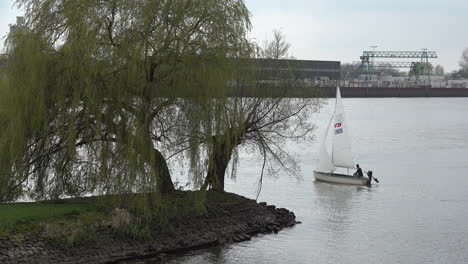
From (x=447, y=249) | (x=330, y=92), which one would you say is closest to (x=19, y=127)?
(x=447, y=249)

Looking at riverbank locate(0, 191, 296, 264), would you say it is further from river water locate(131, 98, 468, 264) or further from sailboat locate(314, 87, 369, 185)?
sailboat locate(314, 87, 369, 185)

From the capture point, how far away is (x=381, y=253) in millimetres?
32656

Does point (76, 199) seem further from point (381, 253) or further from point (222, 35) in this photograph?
point (381, 253)

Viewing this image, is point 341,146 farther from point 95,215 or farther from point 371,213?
point 95,215

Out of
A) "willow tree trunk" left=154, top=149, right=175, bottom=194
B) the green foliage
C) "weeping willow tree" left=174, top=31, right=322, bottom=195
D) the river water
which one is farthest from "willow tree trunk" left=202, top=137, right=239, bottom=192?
the green foliage

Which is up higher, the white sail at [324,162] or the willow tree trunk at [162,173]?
the willow tree trunk at [162,173]

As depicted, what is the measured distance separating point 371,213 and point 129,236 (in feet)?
59.0

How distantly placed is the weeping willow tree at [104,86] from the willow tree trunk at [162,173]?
0.28 m

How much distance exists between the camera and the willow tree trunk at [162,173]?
1225 inches

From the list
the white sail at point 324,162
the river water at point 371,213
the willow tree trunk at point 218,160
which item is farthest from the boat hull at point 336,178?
the willow tree trunk at point 218,160

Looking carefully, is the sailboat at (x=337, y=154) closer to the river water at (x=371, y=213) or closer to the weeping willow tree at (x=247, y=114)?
the river water at (x=371, y=213)

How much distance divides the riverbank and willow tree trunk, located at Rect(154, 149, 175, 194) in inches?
22.3

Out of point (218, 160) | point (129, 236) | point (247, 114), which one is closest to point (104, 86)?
point (129, 236)

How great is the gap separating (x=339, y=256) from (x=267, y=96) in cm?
968
